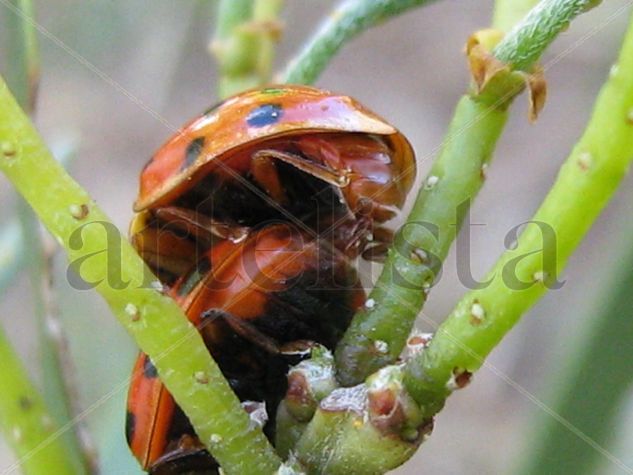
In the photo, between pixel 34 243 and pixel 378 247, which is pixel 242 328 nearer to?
pixel 378 247

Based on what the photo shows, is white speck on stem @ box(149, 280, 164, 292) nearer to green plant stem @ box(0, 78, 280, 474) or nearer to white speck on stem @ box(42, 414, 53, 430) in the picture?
green plant stem @ box(0, 78, 280, 474)

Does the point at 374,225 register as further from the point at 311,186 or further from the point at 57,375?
the point at 57,375

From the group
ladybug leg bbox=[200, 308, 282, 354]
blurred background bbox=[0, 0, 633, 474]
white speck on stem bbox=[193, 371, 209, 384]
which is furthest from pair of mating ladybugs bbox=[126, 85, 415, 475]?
blurred background bbox=[0, 0, 633, 474]

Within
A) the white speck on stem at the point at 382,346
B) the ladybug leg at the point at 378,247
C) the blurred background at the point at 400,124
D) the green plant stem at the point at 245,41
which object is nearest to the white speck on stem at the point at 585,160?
the white speck on stem at the point at 382,346

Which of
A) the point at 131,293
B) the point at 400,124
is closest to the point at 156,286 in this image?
the point at 131,293

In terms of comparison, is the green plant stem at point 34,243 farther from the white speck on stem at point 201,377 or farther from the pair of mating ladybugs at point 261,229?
the white speck on stem at point 201,377

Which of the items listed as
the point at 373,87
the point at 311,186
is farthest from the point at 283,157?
the point at 373,87
